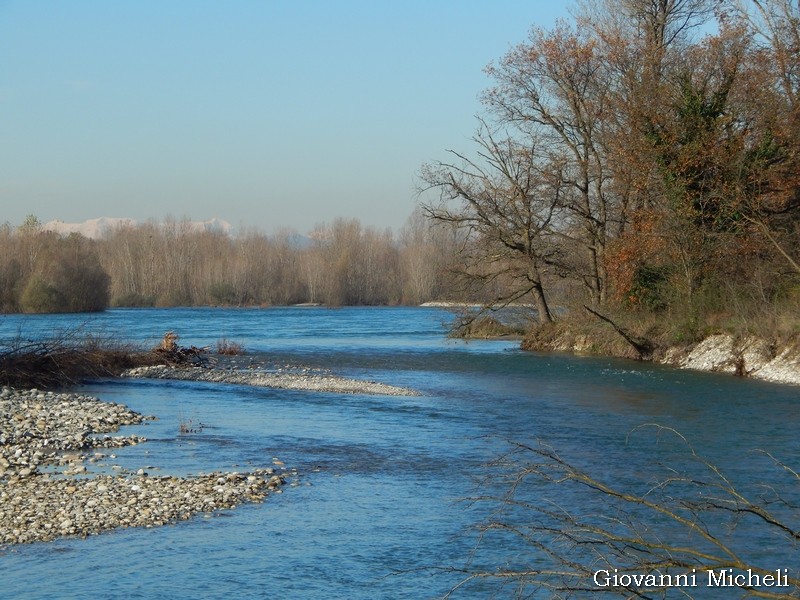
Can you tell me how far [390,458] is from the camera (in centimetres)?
1689

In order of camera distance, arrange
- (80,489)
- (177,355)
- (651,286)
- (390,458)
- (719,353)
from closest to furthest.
Result: (80,489) < (390,458) < (719,353) < (177,355) < (651,286)

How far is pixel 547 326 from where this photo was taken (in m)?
40.2

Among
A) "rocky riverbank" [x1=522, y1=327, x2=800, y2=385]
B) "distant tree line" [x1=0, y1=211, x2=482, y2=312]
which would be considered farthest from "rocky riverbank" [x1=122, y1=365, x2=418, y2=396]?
"distant tree line" [x1=0, y1=211, x2=482, y2=312]

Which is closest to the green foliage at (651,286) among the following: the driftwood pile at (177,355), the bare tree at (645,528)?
the driftwood pile at (177,355)

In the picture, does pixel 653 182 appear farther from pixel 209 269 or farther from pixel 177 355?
pixel 209 269

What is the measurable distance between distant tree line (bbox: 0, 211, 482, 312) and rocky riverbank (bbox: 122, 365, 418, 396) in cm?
5635

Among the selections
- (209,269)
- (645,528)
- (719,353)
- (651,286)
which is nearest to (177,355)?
(651,286)

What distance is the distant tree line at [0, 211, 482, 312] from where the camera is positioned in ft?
289

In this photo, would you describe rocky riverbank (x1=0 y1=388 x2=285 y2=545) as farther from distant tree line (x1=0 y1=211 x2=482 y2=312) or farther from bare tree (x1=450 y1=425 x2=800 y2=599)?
distant tree line (x1=0 y1=211 x2=482 y2=312)

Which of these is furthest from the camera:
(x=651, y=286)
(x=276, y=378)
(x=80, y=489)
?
(x=651, y=286)

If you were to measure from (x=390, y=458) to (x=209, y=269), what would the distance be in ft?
331

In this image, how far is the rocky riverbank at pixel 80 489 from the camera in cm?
1190

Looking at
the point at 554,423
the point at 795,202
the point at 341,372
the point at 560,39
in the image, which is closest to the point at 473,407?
the point at 554,423

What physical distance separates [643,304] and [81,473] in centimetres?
2469
